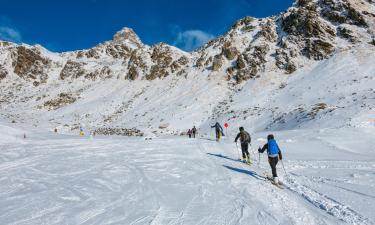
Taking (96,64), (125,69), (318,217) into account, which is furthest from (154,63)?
(318,217)

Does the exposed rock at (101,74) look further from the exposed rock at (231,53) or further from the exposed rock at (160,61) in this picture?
the exposed rock at (231,53)

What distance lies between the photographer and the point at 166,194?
360 inches

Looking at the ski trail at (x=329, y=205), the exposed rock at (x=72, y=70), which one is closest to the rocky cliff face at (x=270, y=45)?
the exposed rock at (x=72, y=70)

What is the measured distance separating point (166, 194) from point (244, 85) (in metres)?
47.1

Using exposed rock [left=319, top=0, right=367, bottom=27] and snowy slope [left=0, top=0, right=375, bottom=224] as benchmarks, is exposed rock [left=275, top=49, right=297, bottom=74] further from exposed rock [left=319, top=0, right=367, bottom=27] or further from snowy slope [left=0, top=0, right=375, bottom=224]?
exposed rock [left=319, top=0, right=367, bottom=27]

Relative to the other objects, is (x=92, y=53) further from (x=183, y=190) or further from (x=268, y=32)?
(x=183, y=190)

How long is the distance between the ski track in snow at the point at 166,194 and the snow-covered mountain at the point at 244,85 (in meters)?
17.4

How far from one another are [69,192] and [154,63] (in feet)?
224

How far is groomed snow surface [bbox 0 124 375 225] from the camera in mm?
7113

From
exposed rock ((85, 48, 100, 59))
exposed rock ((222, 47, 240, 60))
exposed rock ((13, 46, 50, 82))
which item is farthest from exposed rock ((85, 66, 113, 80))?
exposed rock ((222, 47, 240, 60))

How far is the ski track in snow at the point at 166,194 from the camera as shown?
7051 mm

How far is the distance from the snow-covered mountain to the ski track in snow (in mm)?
17393

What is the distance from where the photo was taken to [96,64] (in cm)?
9650

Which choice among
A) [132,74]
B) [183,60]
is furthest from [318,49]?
[132,74]
